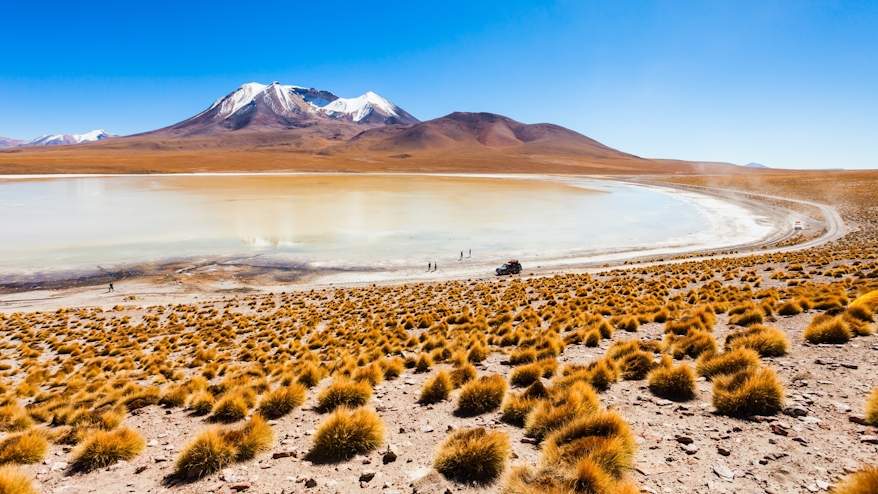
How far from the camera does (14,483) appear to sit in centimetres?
384

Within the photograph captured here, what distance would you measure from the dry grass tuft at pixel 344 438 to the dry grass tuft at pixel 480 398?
1.30m

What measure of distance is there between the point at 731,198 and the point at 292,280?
70.3 meters

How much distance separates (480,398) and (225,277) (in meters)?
21.9

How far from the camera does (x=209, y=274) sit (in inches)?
939

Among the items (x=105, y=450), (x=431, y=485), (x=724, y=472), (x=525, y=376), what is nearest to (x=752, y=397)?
(x=724, y=472)

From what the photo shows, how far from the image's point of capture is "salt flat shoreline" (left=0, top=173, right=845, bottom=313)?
66.1ft

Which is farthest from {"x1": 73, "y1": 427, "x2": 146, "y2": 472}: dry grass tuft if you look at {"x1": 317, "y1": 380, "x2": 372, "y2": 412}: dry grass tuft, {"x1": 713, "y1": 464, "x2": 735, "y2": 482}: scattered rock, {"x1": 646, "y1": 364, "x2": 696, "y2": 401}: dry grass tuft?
{"x1": 646, "y1": 364, "x2": 696, "y2": 401}: dry grass tuft

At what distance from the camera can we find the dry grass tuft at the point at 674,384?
17.6 ft

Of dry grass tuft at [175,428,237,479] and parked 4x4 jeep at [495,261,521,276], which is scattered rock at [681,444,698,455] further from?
parked 4x4 jeep at [495,261,521,276]

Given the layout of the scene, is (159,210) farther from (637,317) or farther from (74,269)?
(637,317)

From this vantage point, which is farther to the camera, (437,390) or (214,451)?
(437,390)

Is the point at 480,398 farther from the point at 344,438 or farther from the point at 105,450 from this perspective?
the point at 105,450

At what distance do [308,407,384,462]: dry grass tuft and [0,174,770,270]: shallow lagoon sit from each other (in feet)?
69.5

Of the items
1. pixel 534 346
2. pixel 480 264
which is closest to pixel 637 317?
pixel 534 346
